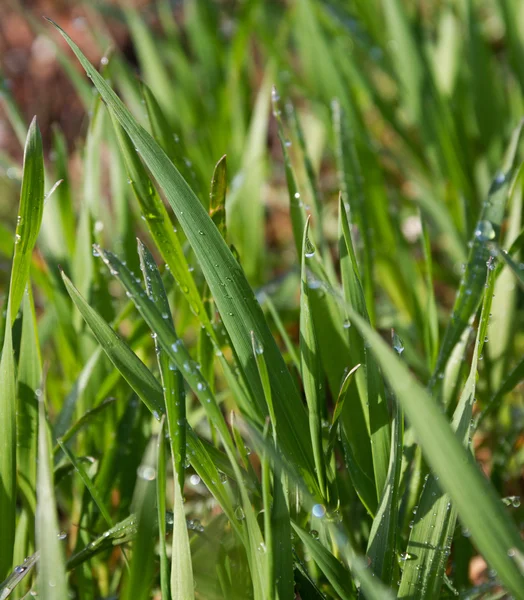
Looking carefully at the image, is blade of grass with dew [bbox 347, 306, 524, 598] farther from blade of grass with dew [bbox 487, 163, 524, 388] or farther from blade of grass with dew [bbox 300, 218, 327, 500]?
blade of grass with dew [bbox 487, 163, 524, 388]

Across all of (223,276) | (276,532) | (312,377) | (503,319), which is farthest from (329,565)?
(503,319)

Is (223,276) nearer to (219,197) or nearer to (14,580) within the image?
(219,197)

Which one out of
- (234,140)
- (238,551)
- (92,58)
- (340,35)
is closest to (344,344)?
(238,551)

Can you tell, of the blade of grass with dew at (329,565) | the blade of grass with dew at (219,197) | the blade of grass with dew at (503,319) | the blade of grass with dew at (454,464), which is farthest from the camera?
the blade of grass with dew at (503,319)

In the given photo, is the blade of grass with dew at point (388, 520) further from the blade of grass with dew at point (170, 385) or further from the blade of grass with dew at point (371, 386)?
the blade of grass with dew at point (170, 385)

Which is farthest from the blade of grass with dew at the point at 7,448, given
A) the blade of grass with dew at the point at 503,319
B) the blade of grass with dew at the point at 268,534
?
the blade of grass with dew at the point at 503,319

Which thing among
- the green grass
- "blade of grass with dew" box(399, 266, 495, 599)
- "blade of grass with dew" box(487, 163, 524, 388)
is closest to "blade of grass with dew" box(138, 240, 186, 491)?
the green grass
